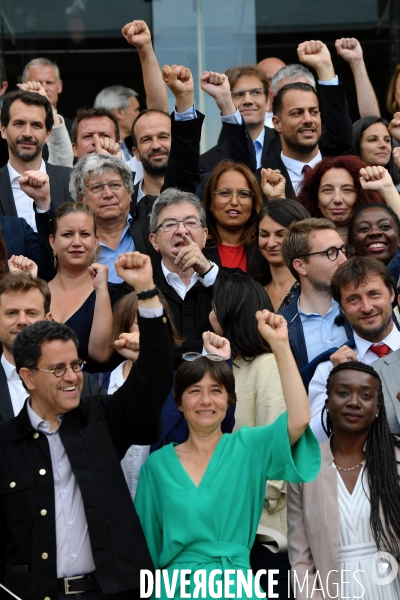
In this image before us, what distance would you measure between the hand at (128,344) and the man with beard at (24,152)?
2.27m

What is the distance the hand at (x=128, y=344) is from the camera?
5.37 metres

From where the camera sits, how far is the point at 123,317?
233 inches

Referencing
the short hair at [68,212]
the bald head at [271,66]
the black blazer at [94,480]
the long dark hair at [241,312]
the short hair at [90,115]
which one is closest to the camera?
the black blazer at [94,480]

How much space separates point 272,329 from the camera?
4820 millimetres

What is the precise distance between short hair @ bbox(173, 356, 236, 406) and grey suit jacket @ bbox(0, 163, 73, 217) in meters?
2.65

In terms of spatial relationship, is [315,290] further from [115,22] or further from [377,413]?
[115,22]

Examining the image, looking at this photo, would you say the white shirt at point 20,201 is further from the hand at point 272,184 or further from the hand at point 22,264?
the hand at point 272,184

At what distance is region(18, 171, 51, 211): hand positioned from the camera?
265 inches

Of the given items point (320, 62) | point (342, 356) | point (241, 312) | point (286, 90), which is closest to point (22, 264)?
point (241, 312)

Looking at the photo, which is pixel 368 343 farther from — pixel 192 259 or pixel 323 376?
pixel 192 259

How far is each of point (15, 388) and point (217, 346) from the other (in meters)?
0.99

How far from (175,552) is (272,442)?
602 millimetres

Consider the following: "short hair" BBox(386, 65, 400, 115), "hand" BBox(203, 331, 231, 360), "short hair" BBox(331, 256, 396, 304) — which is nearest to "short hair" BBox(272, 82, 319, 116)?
"short hair" BBox(386, 65, 400, 115)

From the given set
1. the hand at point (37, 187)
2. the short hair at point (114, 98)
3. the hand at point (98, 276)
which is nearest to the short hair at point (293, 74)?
the short hair at point (114, 98)
